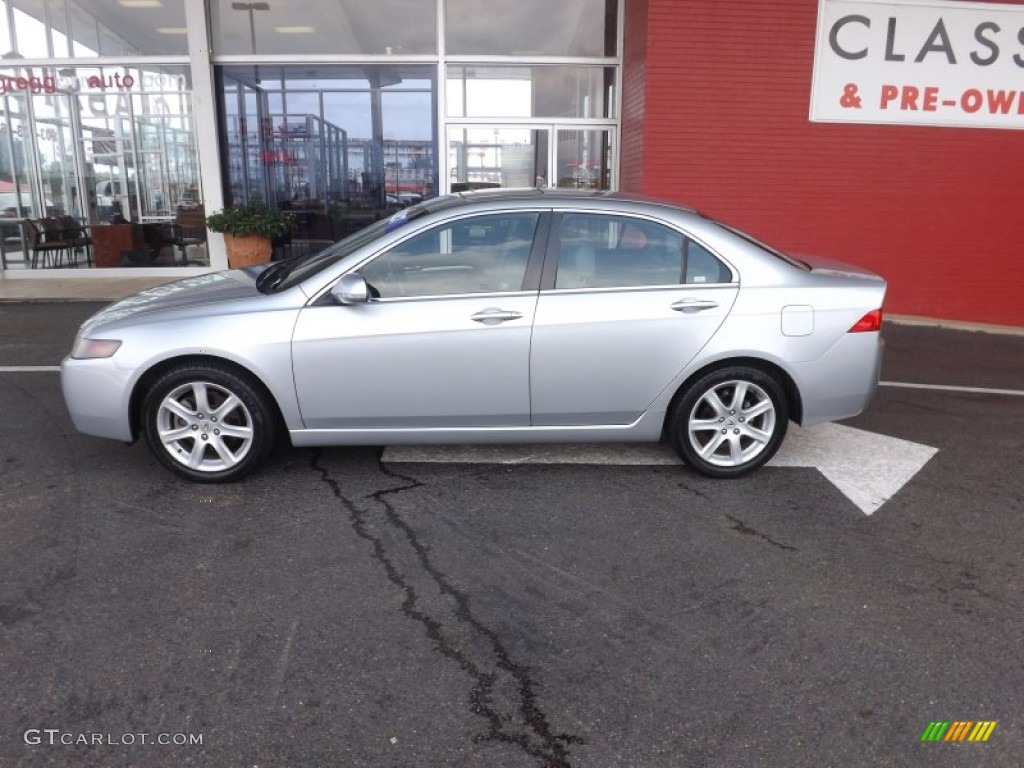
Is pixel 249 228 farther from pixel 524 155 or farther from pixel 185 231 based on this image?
pixel 524 155

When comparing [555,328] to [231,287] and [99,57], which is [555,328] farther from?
[99,57]

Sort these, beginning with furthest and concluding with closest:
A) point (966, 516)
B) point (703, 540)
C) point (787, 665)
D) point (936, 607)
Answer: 1. point (966, 516)
2. point (703, 540)
3. point (936, 607)
4. point (787, 665)

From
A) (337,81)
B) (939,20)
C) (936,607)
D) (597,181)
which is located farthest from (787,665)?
(337,81)

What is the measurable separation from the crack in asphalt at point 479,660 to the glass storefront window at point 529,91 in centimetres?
960

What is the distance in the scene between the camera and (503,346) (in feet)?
14.8

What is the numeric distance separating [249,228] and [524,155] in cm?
423

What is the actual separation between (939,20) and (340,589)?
9.97m

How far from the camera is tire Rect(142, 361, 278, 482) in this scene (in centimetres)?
451

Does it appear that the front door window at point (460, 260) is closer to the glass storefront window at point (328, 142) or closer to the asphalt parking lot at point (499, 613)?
the asphalt parking lot at point (499, 613)

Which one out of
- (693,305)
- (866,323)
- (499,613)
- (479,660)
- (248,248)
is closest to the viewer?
(479,660)

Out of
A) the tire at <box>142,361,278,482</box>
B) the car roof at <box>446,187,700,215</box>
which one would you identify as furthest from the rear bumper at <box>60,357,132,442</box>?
the car roof at <box>446,187,700,215</box>

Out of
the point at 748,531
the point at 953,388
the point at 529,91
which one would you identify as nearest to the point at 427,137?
the point at 529,91

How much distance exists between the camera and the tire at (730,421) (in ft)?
15.5

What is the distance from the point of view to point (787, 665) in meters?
3.09
